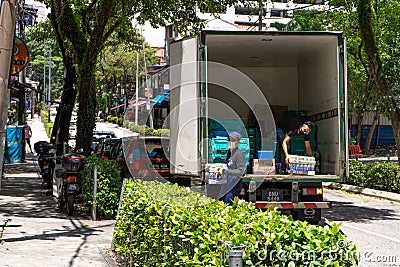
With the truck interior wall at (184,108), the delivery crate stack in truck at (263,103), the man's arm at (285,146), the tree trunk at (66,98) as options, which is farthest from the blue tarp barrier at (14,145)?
the man's arm at (285,146)

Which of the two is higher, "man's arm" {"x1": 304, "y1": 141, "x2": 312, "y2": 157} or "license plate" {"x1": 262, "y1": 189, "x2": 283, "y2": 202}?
"man's arm" {"x1": 304, "y1": 141, "x2": 312, "y2": 157}

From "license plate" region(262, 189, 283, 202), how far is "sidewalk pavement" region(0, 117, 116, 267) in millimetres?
2738

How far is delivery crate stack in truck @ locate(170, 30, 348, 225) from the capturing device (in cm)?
1070

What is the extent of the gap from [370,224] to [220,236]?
31.7ft

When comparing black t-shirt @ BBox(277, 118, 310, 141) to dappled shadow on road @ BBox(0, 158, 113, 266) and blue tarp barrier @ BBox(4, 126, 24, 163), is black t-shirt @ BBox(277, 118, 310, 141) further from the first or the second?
blue tarp barrier @ BBox(4, 126, 24, 163)

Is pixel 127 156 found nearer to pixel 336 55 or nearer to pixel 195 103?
pixel 195 103

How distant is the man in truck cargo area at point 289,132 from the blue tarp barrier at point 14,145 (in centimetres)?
1785

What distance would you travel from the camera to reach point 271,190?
35.1 ft

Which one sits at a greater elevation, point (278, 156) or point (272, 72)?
point (272, 72)

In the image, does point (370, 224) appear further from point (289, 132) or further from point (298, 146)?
point (289, 132)

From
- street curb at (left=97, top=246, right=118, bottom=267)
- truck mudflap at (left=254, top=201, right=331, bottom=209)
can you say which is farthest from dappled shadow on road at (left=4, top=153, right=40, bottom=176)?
street curb at (left=97, top=246, right=118, bottom=267)

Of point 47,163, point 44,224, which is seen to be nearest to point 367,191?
point 47,163

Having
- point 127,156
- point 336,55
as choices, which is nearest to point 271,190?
point 336,55

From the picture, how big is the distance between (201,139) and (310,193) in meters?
2.15
